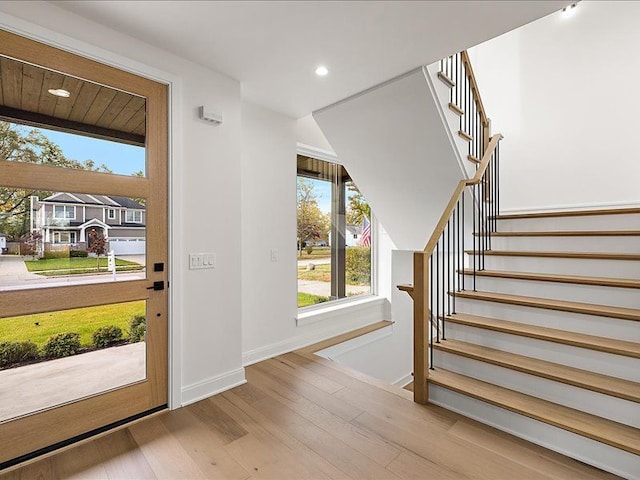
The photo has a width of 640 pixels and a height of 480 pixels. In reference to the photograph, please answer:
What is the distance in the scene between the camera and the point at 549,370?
207 cm

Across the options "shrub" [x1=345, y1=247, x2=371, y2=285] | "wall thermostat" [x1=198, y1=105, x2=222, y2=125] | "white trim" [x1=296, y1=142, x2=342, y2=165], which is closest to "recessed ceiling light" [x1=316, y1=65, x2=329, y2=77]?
"wall thermostat" [x1=198, y1=105, x2=222, y2=125]

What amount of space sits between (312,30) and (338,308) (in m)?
3.05

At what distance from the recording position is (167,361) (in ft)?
7.63

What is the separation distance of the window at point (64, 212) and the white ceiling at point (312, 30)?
1.16 meters

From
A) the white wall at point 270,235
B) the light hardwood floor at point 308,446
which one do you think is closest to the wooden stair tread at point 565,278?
the light hardwood floor at point 308,446

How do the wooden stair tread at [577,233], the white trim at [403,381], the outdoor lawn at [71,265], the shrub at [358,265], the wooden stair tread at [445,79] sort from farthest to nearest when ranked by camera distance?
1. the shrub at [358,265]
2. the white trim at [403,381]
3. the wooden stair tread at [445,79]
4. the wooden stair tread at [577,233]
5. the outdoor lawn at [71,265]

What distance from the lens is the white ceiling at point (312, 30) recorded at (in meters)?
1.82

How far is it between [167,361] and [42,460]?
78 centimetres

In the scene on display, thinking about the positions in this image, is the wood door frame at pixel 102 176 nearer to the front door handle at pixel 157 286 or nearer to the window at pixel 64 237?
the front door handle at pixel 157 286

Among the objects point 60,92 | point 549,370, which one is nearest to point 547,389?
point 549,370

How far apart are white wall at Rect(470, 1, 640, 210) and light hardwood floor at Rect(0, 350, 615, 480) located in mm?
3084

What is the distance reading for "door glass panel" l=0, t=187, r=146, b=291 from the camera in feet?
5.89

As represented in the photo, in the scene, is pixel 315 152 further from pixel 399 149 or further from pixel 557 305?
pixel 557 305

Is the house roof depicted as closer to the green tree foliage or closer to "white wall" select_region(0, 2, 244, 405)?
the green tree foliage
